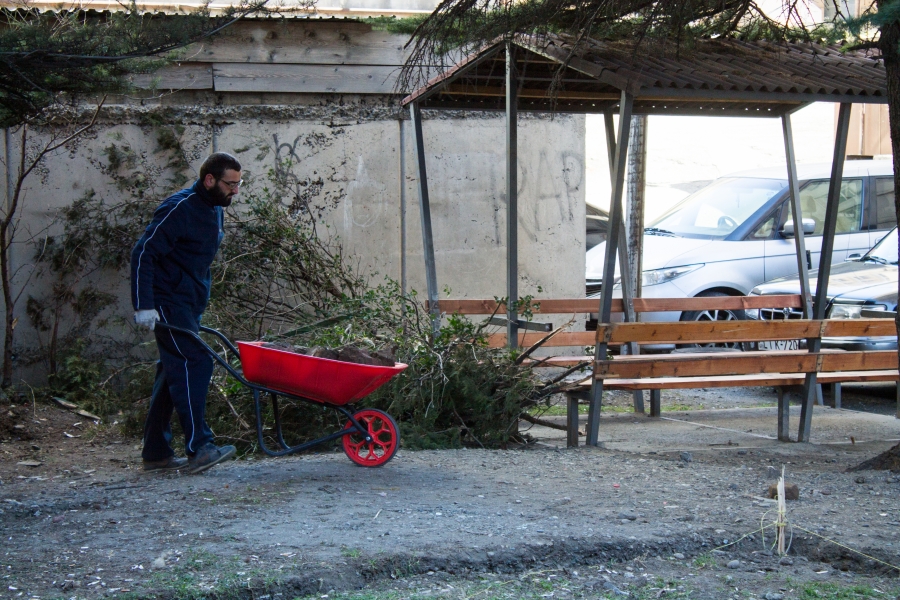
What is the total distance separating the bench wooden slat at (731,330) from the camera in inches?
247

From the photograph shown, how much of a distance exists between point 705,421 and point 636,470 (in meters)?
2.83

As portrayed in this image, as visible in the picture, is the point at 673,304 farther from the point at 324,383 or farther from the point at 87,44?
the point at 87,44

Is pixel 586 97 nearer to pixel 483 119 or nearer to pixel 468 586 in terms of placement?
pixel 483 119

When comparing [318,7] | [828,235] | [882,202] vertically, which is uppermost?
[318,7]

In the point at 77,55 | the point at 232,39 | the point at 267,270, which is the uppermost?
the point at 232,39

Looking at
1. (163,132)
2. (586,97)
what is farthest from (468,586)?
(163,132)

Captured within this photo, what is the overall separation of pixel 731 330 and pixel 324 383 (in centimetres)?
317

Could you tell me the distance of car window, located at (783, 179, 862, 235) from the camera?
11156 millimetres

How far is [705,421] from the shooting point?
813 cm

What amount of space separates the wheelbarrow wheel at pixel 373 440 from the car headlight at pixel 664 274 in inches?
232

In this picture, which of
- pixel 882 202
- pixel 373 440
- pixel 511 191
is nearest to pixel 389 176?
pixel 511 191

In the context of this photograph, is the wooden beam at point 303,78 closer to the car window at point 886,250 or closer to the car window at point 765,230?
the car window at point 765,230

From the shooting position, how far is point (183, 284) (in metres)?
5.16

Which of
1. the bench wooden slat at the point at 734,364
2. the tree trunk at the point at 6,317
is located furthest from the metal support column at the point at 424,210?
the tree trunk at the point at 6,317
